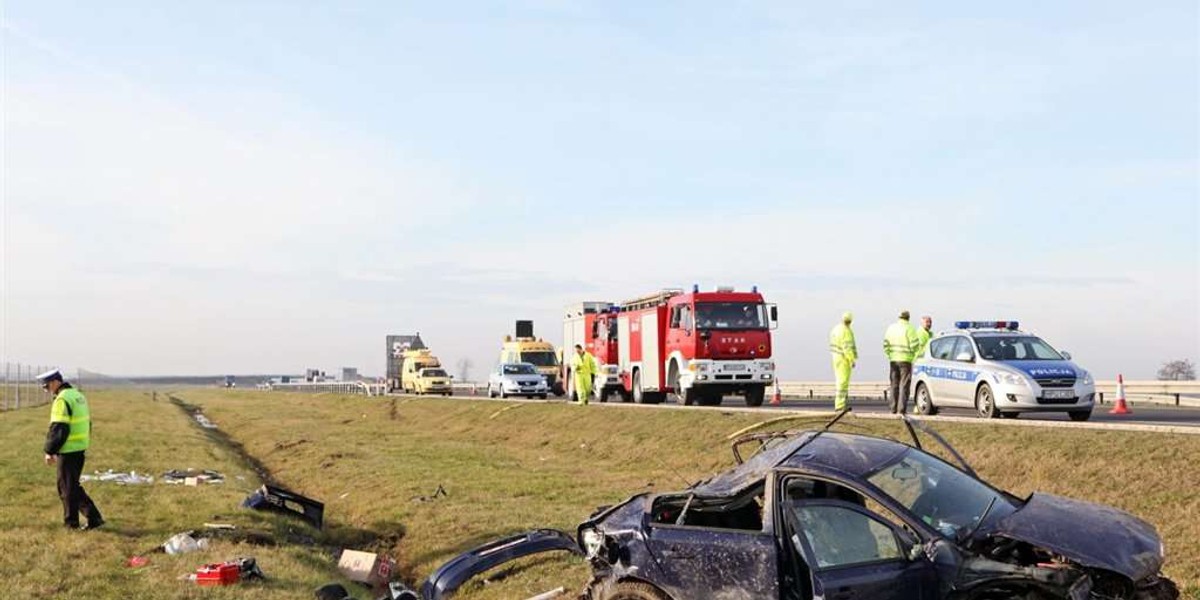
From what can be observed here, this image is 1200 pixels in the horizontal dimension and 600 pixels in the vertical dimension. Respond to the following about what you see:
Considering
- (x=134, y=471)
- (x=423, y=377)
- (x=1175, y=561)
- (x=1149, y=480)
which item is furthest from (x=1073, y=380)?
(x=423, y=377)

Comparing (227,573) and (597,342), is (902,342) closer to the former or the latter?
(227,573)

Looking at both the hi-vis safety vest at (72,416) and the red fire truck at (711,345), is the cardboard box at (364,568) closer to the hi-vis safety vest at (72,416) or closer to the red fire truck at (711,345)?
the hi-vis safety vest at (72,416)

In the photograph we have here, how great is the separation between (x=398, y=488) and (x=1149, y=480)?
11.9 metres

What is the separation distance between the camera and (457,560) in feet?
29.3

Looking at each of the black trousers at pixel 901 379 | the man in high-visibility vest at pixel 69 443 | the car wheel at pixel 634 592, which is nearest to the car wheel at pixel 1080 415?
the black trousers at pixel 901 379

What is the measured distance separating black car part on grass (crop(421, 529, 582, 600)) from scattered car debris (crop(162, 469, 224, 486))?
37.7 feet

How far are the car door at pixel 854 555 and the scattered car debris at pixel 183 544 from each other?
845cm

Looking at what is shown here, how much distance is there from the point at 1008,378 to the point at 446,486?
9.45 m

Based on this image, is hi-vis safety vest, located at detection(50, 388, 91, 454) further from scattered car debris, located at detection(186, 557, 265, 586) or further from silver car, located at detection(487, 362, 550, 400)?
silver car, located at detection(487, 362, 550, 400)

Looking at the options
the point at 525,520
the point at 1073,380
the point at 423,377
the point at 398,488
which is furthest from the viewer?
the point at 423,377

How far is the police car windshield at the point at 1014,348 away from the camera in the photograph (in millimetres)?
17703

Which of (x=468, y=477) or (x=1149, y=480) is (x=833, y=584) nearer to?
(x=1149, y=480)

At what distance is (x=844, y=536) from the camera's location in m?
6.64

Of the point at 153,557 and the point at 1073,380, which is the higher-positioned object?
the point at 1073,380
